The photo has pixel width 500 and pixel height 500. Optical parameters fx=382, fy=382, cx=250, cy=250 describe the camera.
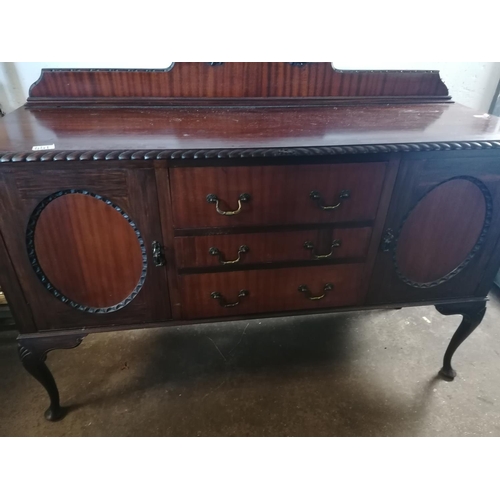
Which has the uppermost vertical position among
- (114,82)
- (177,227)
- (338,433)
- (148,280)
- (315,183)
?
(114,82)

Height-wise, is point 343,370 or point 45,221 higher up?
point 45,221

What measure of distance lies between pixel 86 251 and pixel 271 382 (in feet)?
2.77

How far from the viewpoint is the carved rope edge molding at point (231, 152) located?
32.9 inches

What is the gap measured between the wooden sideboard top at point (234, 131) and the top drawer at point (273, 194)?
A: 0.05 metres

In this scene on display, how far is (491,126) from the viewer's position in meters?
1.12

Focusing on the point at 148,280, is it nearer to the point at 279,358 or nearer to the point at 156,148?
the point at 156,148

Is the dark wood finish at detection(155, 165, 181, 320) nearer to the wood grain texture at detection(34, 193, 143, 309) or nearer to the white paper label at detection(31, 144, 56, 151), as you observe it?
the wood grain texture at detection(34, 193, 143, 309)

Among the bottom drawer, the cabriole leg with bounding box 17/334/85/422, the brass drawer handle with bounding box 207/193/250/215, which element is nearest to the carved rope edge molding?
the brass drawer handle with bounding box 207/193/250/215

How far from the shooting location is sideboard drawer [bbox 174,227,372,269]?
1.02 m

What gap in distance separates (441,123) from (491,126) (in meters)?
0.14

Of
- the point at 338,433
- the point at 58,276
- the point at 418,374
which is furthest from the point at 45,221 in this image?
the point at 418,374

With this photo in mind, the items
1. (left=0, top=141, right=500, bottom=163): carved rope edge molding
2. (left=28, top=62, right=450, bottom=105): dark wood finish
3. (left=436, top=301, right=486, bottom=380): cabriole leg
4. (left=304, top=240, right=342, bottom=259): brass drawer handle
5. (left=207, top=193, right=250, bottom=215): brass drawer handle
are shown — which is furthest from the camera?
(left=436, top=301, right=486, bottom=380): cabriole leg

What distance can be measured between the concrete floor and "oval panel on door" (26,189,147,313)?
488 millimetres

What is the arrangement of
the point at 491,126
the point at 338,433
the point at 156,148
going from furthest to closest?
the point at 338,433 → the point at 491,126 → the point at 156,148
